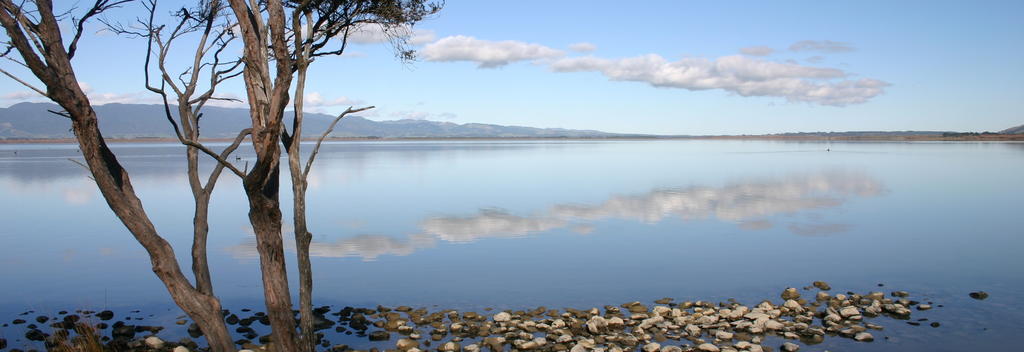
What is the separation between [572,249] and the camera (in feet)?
41.1

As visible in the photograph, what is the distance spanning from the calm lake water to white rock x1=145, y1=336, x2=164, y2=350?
0.62 metres

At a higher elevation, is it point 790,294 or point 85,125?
point 85,125

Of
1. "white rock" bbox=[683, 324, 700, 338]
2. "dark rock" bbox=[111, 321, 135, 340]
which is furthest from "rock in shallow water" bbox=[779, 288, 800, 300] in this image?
"dark rock" bbox=[111, 321, 135, 340]

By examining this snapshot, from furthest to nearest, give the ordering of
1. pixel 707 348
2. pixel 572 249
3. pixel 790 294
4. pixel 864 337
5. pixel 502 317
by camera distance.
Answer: pixel 572 249, pixel 790 294, pixel 502 317, pixel 864 337, pixel 707 348

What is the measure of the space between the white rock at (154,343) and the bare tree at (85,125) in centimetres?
196

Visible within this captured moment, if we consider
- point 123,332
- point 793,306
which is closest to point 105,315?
point 123,332

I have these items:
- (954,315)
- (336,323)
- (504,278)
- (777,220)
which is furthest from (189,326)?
(777,220)

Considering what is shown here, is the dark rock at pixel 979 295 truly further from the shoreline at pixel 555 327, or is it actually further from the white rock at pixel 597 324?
the white rock at pixel 597 324

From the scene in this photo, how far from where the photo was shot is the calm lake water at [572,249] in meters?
Result: 9.14

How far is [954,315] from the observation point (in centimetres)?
824

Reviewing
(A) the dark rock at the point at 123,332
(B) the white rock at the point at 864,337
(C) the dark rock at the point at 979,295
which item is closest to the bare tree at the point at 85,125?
(A) the dark rock at the point at 123,332

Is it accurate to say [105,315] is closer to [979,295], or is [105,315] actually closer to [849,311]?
[849,311]

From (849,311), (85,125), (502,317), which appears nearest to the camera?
(85,125)

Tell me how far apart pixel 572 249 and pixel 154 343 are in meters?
7.16
